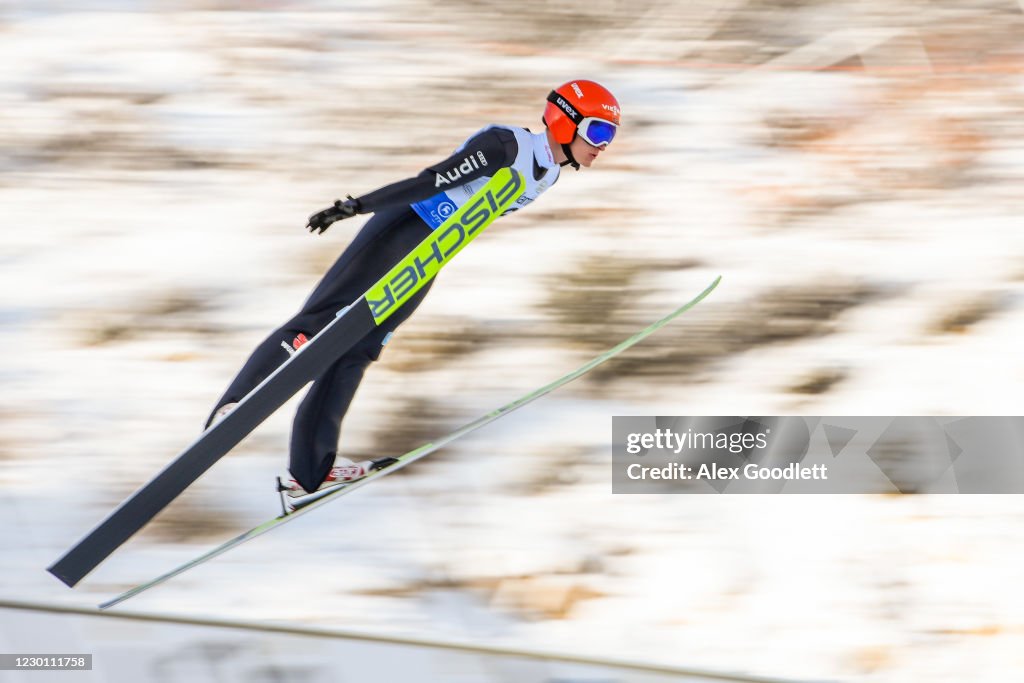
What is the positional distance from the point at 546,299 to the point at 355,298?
4.72 ft

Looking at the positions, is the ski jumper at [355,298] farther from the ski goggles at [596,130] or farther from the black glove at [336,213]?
the black glove at [336,213]

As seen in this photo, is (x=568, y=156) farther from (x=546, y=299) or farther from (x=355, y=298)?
(x=546, y=299)

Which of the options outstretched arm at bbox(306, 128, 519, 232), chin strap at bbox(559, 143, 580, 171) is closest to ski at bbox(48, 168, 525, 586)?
outstretched arm at bbox(306, 128, 519, 232)

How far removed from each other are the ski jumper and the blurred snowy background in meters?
0.51

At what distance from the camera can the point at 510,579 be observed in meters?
4.05

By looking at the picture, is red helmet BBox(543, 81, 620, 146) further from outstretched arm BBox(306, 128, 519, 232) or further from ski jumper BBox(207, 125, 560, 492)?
outstretched arm BBox(306, 128, 519, 232)

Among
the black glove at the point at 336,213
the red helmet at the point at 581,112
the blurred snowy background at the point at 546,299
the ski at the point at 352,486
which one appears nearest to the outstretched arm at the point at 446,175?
the black glove at the point at 336,213

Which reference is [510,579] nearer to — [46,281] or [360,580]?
[360,580]

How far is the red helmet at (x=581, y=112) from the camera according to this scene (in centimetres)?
366

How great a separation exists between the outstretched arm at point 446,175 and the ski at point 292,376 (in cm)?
9

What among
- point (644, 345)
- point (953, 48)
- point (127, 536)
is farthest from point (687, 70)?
point (127, 536)

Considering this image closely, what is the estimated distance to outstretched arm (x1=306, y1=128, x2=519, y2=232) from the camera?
343 centimetres

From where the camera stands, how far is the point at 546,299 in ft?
16.4

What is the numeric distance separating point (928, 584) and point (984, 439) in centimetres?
91
